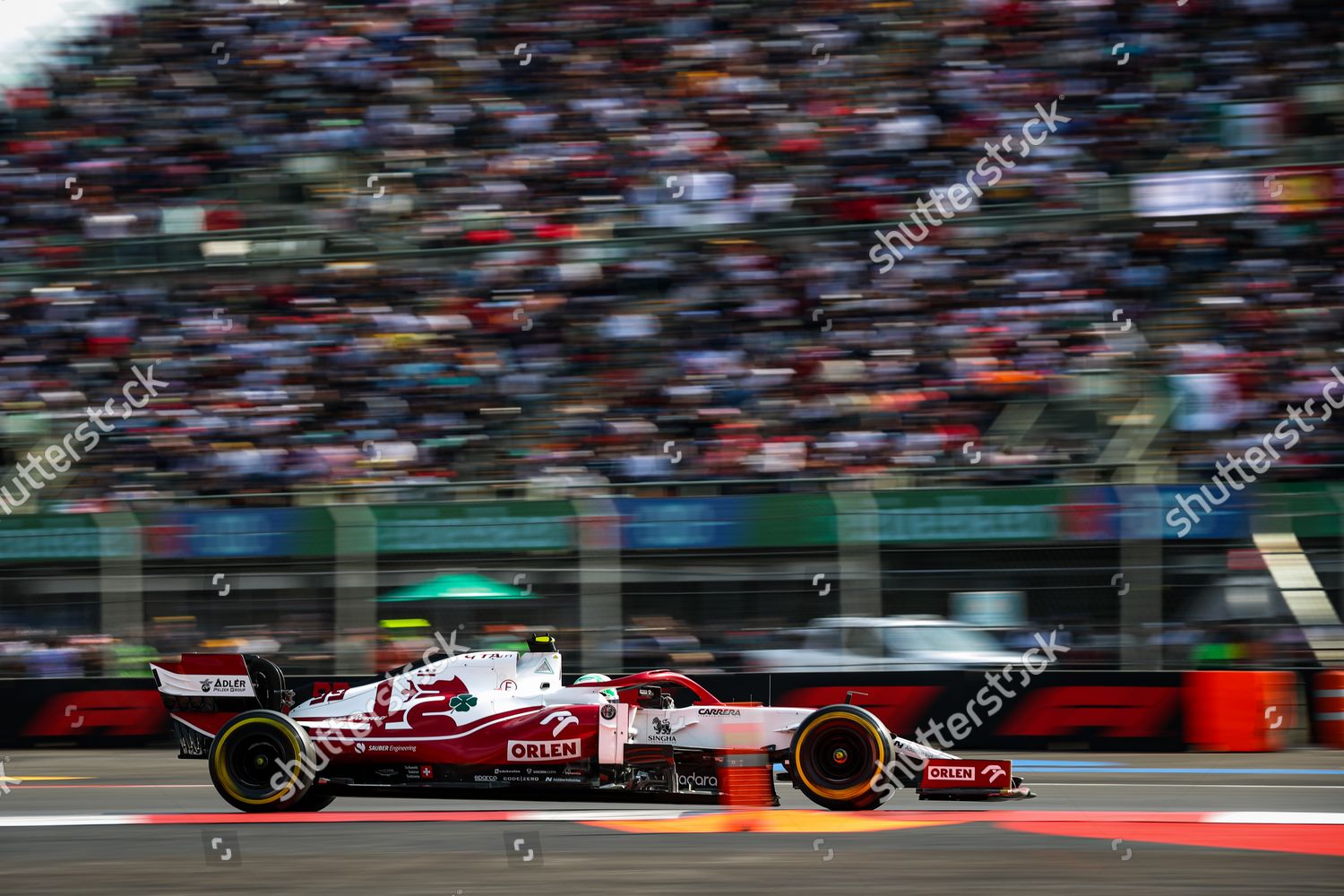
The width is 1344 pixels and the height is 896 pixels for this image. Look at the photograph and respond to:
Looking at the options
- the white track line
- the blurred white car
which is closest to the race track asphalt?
the white track line

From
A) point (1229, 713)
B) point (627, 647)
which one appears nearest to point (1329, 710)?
point (1229, 713)

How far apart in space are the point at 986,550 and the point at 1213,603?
2.05 metres

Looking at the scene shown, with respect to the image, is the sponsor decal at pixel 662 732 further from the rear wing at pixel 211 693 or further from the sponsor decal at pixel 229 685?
the sponsor decal at pixel 229 685

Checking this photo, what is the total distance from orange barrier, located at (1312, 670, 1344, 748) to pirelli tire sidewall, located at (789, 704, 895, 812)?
614 centimetres

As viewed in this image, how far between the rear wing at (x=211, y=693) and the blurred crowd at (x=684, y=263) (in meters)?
6.76

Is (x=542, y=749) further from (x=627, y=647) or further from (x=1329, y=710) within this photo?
(x=1329, y=710)

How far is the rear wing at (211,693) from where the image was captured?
10875mm

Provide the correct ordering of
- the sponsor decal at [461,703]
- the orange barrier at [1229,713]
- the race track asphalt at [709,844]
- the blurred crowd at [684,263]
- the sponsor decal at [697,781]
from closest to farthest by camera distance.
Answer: the race track asphalt at [709,844] → the sponsor decal at [697,781] → the sponsor decal at [461,703] → the orange barrier at [1229,713] → the blurred crowd at [684,263]

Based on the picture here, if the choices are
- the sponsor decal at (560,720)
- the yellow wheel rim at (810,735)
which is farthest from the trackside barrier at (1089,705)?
the yellow wheel rim at (810,735)

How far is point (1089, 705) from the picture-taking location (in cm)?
1434

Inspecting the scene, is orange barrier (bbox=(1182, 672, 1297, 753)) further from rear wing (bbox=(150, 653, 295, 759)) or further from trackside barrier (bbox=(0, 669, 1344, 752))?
rear wing (bbox=(150, 653, 295, 759))

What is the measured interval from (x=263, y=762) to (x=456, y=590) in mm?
5696

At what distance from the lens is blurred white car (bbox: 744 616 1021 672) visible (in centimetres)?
1505

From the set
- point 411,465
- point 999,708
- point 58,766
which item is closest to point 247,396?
point 411,465
